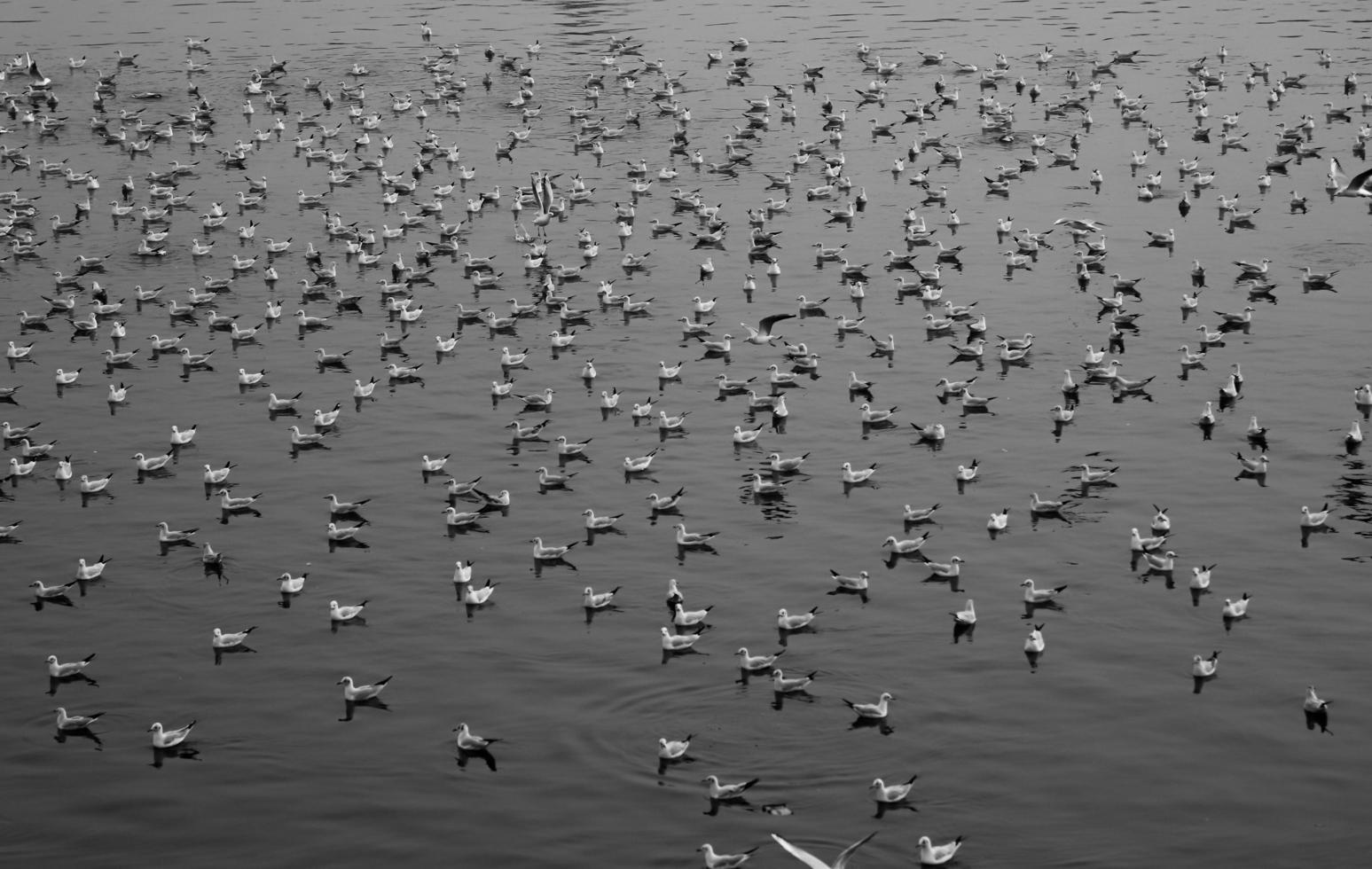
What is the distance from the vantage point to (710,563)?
42281 mm

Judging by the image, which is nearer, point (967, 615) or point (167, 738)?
point (167, 738)

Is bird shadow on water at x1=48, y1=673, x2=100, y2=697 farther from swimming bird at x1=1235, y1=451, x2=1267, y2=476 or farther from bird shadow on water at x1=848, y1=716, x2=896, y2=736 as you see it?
swimming bird at x1=1235, y1=451, x2=1267, y2=476

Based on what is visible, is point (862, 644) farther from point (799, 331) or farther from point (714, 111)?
point (714, 111)

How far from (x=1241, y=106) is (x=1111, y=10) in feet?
Answer: 77.4

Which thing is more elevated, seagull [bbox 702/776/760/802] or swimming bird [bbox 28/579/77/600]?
swimming bird [bbox 28/579/77/600]

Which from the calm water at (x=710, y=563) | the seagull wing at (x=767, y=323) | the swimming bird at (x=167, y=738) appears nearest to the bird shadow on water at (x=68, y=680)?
the calm water at (x=710, y=563)

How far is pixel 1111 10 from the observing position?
10512 cm

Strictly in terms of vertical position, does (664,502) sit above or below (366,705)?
above

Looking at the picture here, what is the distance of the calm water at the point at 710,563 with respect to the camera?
1256 inches

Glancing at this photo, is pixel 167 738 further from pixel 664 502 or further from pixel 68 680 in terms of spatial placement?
pixel 664 502

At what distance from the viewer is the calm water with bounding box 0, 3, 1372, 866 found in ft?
105

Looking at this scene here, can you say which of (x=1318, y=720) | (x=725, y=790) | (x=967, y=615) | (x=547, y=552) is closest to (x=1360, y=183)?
(x=1318, y=720)

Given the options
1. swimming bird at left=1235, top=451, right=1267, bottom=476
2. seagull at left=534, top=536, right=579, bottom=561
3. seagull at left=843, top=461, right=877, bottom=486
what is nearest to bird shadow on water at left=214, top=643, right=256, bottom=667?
seagull at left=534, top=536, right=579, bottom=561

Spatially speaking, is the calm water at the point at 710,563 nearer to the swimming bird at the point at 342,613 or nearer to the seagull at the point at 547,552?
the seagull at the point at 547,552
